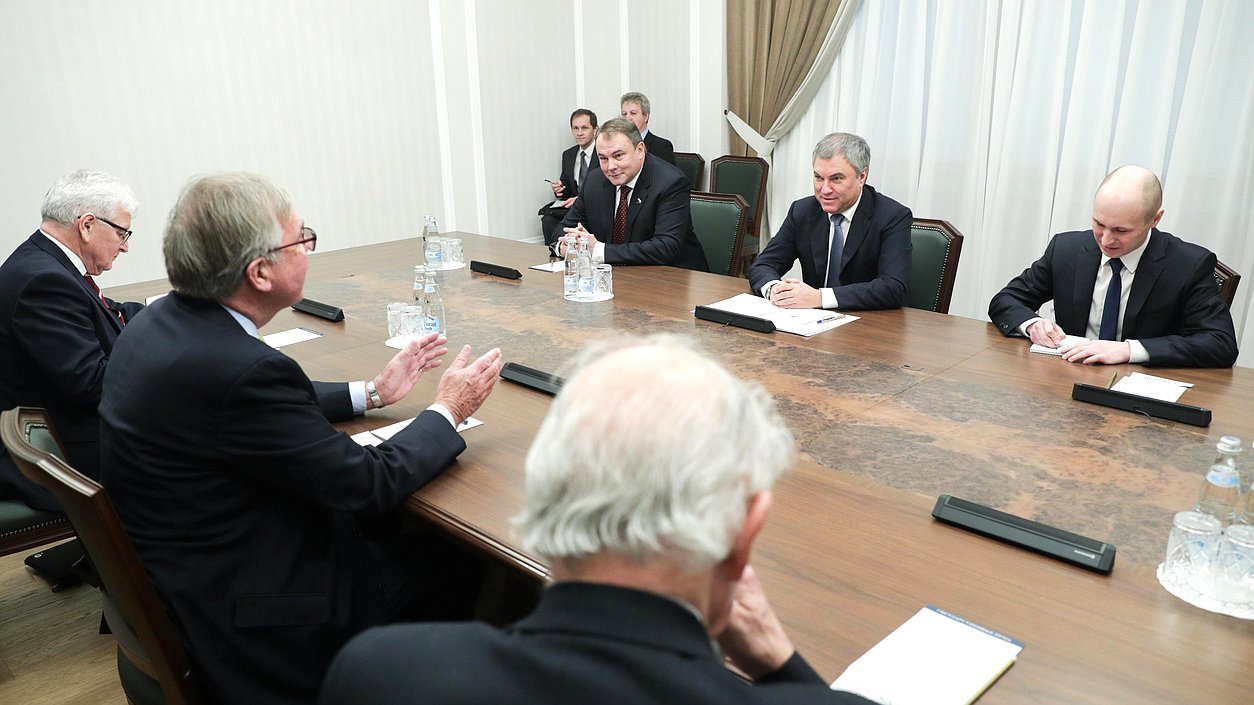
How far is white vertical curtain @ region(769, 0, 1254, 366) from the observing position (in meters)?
4.18

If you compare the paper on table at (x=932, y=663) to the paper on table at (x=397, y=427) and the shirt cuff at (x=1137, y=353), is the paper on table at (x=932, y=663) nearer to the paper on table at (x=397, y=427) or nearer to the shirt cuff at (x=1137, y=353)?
the paper on table at (x=397, y=427)

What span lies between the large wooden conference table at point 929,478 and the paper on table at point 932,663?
0.02m

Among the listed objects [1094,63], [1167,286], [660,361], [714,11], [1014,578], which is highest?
[714,11]

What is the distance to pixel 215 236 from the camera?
160 centimetres

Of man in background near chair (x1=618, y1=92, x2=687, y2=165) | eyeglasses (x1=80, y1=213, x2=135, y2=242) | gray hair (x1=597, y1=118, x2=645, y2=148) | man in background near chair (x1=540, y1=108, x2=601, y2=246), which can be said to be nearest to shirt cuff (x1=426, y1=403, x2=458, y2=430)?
eyeglasses (x1=80, y1=213, x2=135, y2=242)

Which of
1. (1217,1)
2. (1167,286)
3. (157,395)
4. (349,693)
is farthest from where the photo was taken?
(1217,1)

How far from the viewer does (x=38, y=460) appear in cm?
137

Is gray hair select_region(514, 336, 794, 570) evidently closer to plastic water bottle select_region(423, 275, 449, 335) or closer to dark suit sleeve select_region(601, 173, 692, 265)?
plastic water bottle select_region(423, 275, 449, 335)

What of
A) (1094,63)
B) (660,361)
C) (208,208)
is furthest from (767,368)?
(1094,63)

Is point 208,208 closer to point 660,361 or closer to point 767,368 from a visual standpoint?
point 660,361

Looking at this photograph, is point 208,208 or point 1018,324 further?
point 1018,324

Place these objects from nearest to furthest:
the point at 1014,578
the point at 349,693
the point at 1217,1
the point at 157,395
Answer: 1. the point at 349,693
2. the point at 1014,578
3. the point at 157,395
4. the point at 1217,1

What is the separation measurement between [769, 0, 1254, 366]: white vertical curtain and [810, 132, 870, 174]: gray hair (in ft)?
6.66

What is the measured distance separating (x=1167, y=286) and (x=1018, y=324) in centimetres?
45
